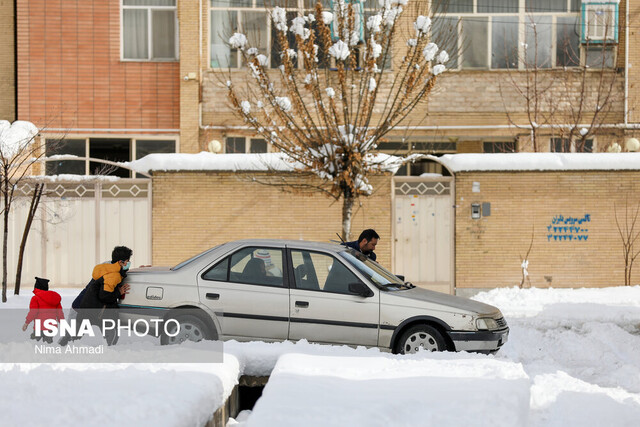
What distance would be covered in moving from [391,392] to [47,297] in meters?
4.56

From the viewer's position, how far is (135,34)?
67.7 ft

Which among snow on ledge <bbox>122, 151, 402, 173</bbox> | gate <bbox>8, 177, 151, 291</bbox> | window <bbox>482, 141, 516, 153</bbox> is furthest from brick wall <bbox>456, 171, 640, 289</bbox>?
gate <bbox>8, 177, 151, 291</bbox>

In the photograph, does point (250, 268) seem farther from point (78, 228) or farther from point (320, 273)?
point (78, 228)

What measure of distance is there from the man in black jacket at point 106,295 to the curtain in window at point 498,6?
14217mm

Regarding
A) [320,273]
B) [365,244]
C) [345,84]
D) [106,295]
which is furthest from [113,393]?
[345,84]

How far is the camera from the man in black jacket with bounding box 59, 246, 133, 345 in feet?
29.4

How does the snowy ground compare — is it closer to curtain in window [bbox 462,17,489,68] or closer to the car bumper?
the car bumper

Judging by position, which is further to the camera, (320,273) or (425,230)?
(425,230)

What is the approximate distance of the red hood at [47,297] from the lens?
898 cm

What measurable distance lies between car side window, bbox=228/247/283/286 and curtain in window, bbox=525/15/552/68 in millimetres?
13300

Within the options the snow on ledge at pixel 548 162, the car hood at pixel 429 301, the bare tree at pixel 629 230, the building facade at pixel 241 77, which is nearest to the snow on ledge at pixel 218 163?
the snow on ledge at pixel 548 162

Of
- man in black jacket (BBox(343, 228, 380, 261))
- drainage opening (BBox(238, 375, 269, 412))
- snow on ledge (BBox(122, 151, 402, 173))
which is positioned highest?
snow on ledge (BBox(122, 151, 402, 173))

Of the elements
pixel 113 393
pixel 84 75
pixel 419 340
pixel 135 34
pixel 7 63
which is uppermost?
pixel 135 34

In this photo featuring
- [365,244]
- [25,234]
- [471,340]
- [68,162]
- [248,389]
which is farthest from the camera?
[68,162]
